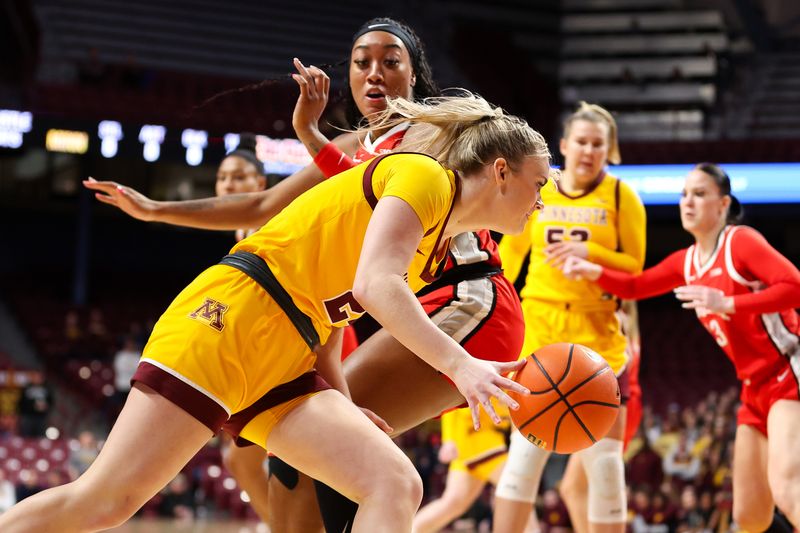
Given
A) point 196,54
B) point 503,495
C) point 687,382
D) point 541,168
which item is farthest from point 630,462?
Result: point 196,54

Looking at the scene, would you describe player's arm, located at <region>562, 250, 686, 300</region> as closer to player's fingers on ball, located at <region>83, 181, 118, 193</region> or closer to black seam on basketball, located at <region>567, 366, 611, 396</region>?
black seam on basketball, located at <region>567, 366, 611, 396</region>

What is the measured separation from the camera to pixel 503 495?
4980 millimetres

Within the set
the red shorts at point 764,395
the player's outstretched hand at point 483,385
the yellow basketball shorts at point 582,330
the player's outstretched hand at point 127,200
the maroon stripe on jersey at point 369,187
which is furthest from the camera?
the yellow basketball shorts at point 582,330

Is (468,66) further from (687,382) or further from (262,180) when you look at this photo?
(262,180)

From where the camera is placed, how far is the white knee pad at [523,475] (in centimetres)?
497

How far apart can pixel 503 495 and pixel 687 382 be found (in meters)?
13.5

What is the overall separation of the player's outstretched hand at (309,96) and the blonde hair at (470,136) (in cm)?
64

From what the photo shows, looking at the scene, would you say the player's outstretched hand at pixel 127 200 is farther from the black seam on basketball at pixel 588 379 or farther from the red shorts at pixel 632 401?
the red shorts at pixel 632 401

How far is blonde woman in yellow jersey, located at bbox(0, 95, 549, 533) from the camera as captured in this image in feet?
8.80

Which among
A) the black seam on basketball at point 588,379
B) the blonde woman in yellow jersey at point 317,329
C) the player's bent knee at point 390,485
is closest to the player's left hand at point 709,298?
the black seam on basketball at point 588,379

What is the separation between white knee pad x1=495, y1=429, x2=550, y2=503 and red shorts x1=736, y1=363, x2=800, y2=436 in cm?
101

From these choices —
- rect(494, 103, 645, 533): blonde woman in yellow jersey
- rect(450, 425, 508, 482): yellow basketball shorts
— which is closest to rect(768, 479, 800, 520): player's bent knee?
rect(494, 103, 645, 533): blonde woman in yellow jersey

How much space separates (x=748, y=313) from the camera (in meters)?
4.90

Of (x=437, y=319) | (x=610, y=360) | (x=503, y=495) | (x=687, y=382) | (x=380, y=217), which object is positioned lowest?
(x=687, y=382)
